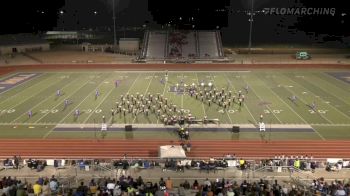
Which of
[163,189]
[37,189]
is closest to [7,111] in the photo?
[37,189]

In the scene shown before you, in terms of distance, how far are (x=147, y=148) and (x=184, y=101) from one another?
9.89 metres

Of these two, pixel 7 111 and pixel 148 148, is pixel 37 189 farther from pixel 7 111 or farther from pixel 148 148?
pixel 7 111

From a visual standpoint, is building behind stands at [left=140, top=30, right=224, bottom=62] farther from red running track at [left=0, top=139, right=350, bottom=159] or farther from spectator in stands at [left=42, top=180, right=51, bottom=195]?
spectator in stands at [left=42, top=180, right=51, bottom=195]

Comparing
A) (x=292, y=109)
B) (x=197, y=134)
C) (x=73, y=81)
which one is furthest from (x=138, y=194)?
(x=73, y=81)

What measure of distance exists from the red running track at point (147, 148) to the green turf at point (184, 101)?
1.05m

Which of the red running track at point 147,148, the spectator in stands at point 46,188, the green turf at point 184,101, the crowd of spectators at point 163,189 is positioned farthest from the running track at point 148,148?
the crowd of spectators at point 163,189

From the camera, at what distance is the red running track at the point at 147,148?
822 inches

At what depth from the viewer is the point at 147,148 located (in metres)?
21.6

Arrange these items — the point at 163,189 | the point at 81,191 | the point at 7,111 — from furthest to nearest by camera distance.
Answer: the point at 7,111
the point at 163,189
the point at 81,191

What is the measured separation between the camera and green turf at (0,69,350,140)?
24.2 metres

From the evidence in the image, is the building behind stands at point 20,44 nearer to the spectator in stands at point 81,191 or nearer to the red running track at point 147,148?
the red running track at point 147,148

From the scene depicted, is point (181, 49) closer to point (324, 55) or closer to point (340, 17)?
point (324, 55)

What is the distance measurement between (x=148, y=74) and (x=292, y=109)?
2036 centimetres

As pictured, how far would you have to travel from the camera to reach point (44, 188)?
15.8m
